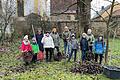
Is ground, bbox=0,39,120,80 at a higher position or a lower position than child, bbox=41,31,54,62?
lower

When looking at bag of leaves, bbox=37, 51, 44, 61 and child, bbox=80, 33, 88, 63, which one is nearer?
child, bbox=80, 33, 88, 63

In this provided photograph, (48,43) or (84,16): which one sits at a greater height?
(84,16)

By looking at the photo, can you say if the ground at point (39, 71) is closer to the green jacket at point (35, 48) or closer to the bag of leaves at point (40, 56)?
the bag of leaves at point (40, 56)

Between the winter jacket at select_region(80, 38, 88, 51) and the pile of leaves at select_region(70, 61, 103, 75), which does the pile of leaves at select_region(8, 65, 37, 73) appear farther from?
the winter jacket at select_region(80, 38, 88, 51)

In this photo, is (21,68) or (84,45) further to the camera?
(84,45)

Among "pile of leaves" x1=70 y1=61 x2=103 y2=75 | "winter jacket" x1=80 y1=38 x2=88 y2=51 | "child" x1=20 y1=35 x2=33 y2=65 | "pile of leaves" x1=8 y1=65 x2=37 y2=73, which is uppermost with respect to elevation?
"winter jacket" x1=80 y1=38 x2=88 y2=51

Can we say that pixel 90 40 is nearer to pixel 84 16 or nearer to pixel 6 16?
pixel 84 16

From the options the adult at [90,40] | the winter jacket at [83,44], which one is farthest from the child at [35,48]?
the adult at [90,40]

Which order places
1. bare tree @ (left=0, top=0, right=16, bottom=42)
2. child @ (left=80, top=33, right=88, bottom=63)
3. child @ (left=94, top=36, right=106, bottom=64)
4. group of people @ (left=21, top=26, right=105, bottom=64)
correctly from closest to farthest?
child @ (left=94, top=36, right=106, bottom=64) < group of people @ (left=21, top=26, right=105, bottom=64) < child @ (left=80, top=33, right=88, bottom=63) < bare tree @ (left=0, top=0, right=16, bottom=42)

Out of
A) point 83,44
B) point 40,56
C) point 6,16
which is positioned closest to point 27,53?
point 40,56

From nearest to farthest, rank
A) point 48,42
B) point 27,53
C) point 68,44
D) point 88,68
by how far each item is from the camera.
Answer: point 88,68, point 27,53, point 48,42, point 68,44

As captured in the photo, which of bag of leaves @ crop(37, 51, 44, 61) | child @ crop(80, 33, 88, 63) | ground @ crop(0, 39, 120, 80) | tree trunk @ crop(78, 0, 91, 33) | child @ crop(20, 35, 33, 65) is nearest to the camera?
ground @ crop(0, 39, 120, 80)

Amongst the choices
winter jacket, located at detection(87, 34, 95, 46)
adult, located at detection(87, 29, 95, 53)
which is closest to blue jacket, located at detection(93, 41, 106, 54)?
adult, located at detection(87, 29, 95, 53)

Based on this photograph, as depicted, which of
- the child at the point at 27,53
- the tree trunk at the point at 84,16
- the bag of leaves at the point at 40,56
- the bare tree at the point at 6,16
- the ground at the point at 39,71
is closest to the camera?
the ground at the point at 39,71
